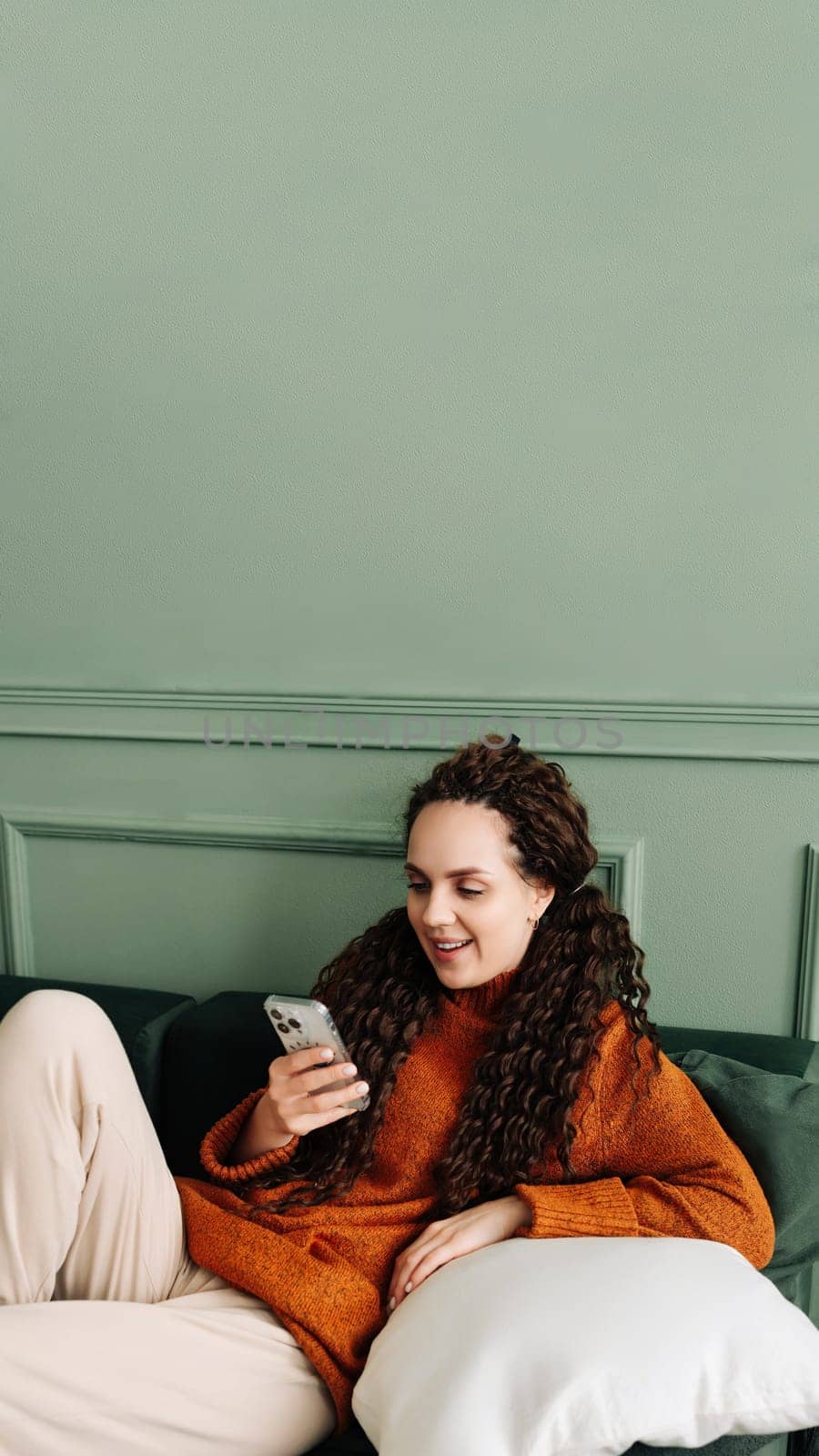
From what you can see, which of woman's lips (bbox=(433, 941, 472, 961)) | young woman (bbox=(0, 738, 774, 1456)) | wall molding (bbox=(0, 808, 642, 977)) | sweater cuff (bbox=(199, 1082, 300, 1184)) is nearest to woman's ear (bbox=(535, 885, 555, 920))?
young woman (bbox=(0, 738, 774, 1456))

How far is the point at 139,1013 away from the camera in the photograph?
177cm

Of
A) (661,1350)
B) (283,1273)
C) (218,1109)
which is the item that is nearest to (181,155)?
(218,1109)

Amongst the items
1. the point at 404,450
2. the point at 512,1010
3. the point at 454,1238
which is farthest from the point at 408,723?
the point at 454,1238

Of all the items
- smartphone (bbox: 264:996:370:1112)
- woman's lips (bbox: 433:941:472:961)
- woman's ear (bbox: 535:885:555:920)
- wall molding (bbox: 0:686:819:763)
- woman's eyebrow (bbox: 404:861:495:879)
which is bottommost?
smartphone (bbox: 264:996:370:1112)

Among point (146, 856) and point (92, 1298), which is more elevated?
point (146, 856)

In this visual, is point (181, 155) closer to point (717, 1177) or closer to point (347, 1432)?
point (717, 1177)

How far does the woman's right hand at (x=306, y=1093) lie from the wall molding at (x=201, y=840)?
523 millimetres

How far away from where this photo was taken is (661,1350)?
1.04m

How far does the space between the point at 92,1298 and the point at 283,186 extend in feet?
5.06

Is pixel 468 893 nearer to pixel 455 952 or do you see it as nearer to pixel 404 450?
pixel 455 952

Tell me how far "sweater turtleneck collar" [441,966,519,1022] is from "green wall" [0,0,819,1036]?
1.10ft

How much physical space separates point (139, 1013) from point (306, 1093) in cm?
49

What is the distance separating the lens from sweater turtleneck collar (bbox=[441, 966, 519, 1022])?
4.84 ft

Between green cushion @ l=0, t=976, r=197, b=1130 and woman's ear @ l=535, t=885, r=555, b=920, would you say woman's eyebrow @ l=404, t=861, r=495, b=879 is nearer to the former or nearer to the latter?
woman's ear @ l=535, t=885, r=555, b=920
